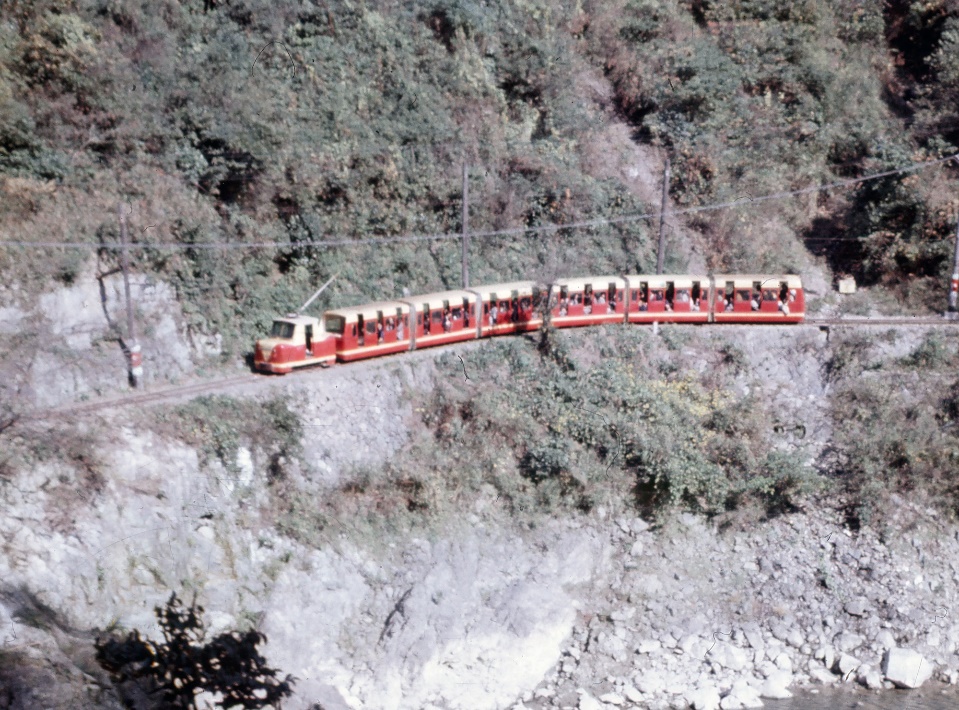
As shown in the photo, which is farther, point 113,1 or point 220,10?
point 220,10

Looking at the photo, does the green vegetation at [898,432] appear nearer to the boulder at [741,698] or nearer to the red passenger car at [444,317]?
the boulder at [741,698]

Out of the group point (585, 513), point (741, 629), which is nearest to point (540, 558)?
point (585, 513)

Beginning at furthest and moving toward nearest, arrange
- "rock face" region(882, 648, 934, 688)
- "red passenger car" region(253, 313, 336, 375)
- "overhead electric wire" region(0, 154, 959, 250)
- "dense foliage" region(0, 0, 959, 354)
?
"dense foliage" region(0, 0, 959, 354) < "red passenger car" region(253, 313, 336, 375) < "overhead electric wire" region(0, 154, 959, 250) < "rock face" region(882, 648, 934, 688)

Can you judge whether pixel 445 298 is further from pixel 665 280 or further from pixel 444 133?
pixel 444 133

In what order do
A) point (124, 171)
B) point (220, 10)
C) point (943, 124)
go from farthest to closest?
point (943, 124), point (220, 10), point (124, 171)

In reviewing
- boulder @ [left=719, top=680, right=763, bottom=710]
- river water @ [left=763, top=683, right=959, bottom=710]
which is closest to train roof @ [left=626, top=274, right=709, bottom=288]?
boulder @ [left=719, top=680, right=763, bottom=710]

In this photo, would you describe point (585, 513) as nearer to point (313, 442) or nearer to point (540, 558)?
point (540, 558)

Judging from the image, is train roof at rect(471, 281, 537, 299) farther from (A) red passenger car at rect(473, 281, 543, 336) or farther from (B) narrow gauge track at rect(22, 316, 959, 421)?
(B) narrow gauge track at rect(22, 316, 959, 421)
